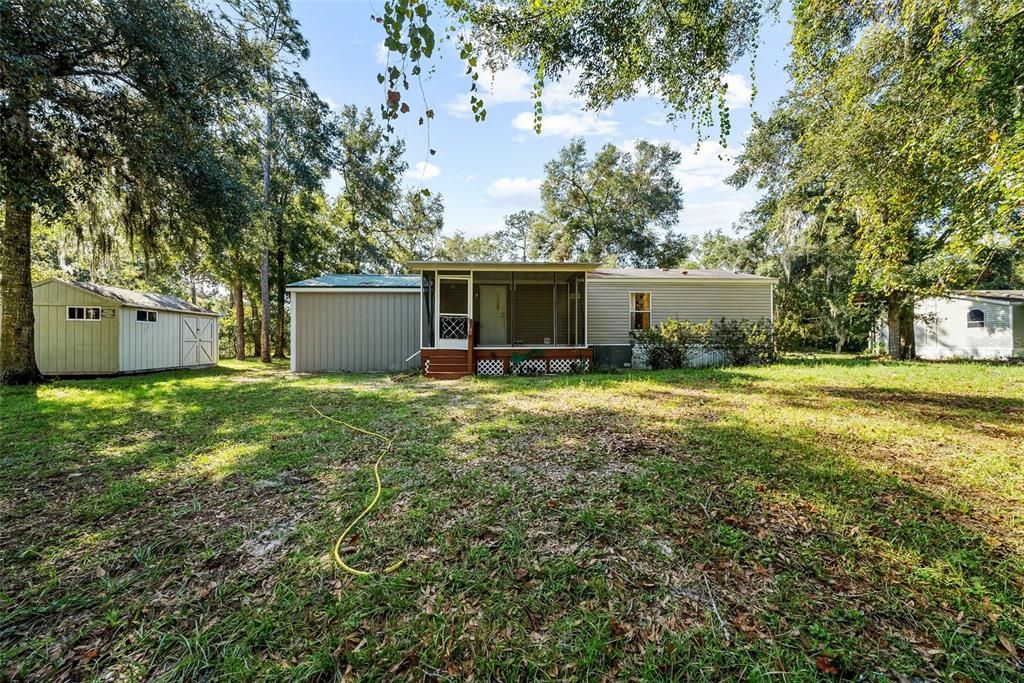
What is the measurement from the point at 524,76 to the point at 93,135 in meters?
8.56

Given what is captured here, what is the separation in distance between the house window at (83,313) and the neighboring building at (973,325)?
27157 mm

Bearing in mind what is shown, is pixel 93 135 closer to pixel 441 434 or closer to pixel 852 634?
pixel 441 434

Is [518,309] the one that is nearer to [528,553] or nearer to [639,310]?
[639,310]

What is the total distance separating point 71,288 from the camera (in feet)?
36.7

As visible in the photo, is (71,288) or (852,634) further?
(71,288)

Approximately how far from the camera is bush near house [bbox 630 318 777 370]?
10.8 m

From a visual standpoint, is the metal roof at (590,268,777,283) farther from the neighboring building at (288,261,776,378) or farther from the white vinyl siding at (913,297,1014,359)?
the white vinyl siding at (913,297,1014,359)

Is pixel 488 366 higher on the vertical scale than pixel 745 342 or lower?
lower

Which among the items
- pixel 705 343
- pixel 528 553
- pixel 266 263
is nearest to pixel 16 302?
pixel 266 263

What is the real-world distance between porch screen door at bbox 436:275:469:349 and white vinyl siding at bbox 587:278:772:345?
4087mm

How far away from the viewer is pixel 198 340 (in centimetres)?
1495

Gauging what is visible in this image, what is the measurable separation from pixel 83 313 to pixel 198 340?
375cm

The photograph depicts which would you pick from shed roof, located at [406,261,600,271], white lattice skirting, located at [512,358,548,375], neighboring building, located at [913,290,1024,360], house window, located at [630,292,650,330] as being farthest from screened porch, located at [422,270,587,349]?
neighboring building, located at [913,290,1024,360]

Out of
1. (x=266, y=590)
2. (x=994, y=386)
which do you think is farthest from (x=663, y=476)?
(x=994, y=386)
